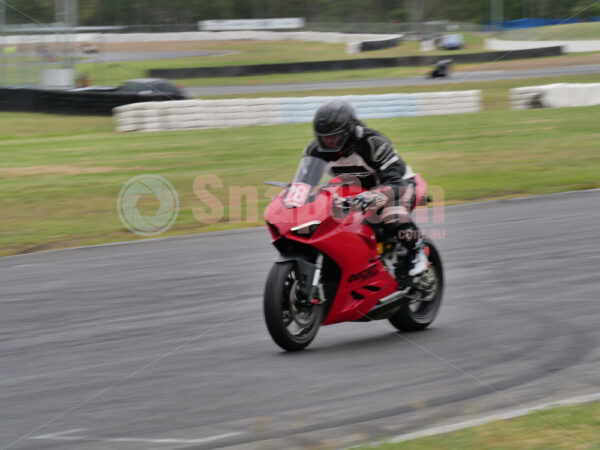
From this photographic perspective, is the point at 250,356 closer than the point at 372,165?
Yes

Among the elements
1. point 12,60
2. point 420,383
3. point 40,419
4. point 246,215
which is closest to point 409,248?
point 420,383

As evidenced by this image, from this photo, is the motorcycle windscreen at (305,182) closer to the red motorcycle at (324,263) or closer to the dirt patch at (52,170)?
the red motorcycle at (324,263)

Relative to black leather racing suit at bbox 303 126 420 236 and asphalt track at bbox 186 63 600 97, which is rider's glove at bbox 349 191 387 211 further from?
asphalt track at bbox 186 63 600 97

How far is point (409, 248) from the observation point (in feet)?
20.7

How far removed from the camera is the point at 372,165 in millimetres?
5984

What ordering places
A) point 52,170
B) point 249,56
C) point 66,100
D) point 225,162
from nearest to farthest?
point 52,170 → point 225,162 → point 66,100 → point 249,56

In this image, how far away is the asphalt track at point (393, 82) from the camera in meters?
35.3

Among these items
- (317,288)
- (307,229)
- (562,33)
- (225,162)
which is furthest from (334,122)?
(562,33)

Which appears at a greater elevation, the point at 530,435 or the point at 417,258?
the point at 417,258

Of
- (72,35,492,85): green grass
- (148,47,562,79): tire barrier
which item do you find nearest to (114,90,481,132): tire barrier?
(72,35,492,85): green grass

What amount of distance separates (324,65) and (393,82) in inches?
372

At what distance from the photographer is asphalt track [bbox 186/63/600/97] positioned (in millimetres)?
35281

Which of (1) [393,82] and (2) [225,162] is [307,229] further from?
(1) [393,82]

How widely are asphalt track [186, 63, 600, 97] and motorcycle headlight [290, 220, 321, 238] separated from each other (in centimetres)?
2908
